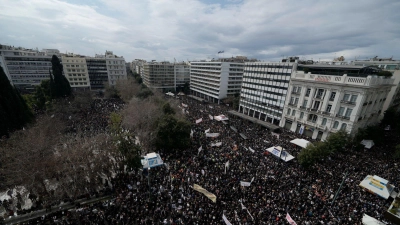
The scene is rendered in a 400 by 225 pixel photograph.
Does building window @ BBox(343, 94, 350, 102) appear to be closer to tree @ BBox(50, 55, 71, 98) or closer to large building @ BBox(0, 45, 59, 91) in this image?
tree @ BBox(50, 55, 71, 98)

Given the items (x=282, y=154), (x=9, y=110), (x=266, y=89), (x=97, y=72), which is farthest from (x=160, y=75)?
(x=282, y=154)

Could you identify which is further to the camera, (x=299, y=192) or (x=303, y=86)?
(x=303, y=86)

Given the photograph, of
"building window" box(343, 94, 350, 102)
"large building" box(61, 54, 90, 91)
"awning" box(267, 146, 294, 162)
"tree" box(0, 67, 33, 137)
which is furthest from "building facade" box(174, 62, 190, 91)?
"awning" box(267, 146, 294, 162)

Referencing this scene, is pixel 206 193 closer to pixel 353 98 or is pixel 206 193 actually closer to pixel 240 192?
pixel 240 192

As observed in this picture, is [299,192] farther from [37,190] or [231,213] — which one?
[37,190]

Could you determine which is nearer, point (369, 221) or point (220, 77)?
point (369, 221)

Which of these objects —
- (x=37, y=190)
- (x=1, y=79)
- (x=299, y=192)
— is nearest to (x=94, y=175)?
(x=37, y=190)
